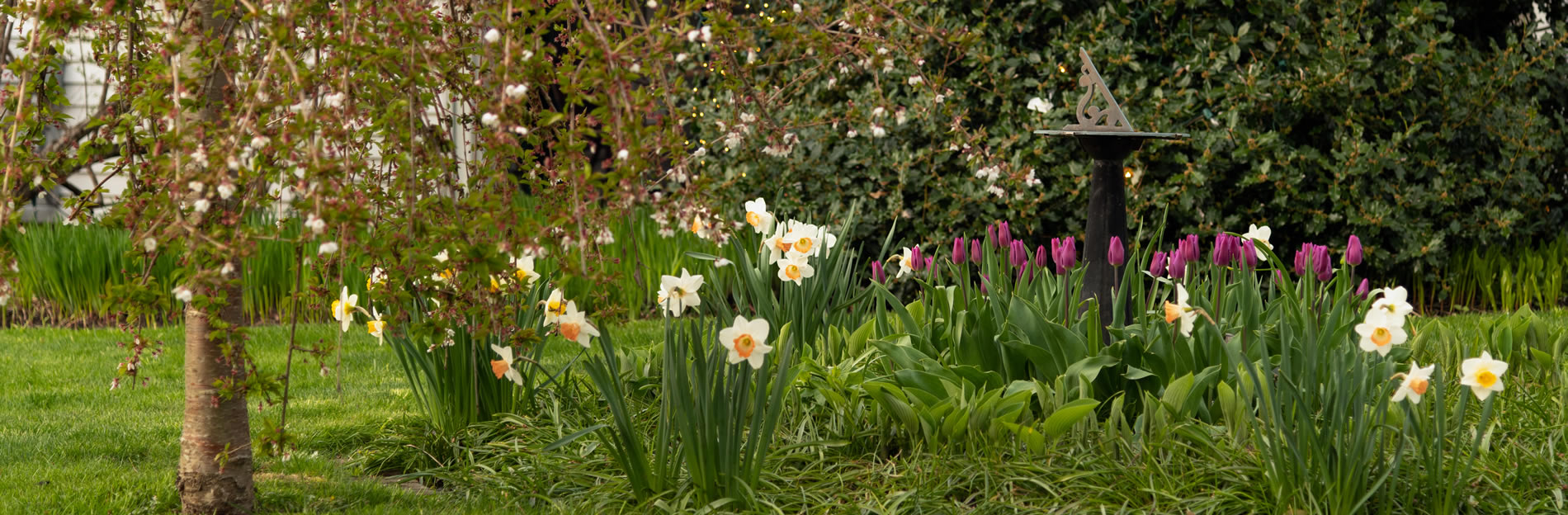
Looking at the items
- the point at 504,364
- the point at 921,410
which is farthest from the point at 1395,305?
the point at 504,364

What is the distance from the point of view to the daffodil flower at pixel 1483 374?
7.89ft

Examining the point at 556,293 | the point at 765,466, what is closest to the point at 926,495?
the point at 765,466

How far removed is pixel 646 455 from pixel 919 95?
10.1ft

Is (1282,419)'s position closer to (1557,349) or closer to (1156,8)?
(1557,349)

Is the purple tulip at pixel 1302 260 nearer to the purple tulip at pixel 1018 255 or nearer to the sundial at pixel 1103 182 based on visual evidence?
the sundial at pixel 1103 182

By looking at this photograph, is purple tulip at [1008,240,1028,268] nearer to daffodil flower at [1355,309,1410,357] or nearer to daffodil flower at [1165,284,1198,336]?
daffodil flower at [1165,284,1198,336]

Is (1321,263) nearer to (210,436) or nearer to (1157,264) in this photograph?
(1157,264)

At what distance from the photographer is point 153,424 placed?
389 centimetres

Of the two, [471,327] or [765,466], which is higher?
[471,327]

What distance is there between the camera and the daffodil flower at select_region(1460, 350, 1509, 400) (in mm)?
2404

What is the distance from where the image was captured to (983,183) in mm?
5410

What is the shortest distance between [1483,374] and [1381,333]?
206 millimetres

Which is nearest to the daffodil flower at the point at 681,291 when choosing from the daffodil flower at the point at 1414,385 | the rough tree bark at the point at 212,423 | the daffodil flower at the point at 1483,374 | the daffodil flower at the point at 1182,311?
the rough tree bark at the point at 212,423

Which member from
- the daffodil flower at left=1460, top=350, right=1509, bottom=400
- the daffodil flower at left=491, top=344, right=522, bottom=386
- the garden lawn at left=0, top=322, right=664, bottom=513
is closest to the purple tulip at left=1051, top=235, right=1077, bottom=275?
the daffodil flower at left=1460, top=350, right=1509, bottom=400
